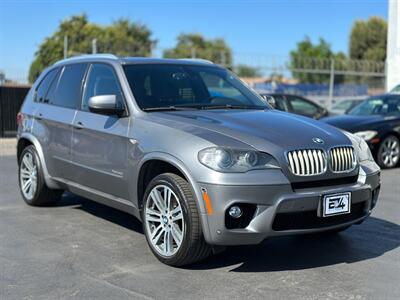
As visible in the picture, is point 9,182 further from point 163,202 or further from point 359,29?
point 359,29

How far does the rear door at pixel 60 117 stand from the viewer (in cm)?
609

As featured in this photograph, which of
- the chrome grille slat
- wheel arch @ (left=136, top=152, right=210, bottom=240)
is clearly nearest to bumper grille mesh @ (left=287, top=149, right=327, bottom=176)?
the chrome grille slat

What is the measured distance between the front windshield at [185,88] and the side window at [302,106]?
785 cm

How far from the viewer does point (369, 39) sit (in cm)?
6181

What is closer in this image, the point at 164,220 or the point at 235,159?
the point at 235,159

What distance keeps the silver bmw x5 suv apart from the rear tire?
0.29 m

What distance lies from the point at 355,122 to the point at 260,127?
6.34 meters

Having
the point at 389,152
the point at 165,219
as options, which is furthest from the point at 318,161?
the point at 389,152

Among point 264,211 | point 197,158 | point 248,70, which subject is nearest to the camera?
point 264,211

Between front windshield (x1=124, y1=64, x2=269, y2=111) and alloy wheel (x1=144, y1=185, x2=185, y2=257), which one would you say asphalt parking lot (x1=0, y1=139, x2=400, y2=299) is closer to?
alloy wheel (x1=144, y1=185, x2=185, y2=257)

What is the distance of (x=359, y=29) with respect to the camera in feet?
204

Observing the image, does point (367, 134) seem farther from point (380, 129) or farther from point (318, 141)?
point (318, 141)

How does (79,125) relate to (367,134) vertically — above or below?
above

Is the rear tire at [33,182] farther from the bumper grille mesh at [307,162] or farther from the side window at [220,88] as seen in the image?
the bumper grille mesh at [307,162]
